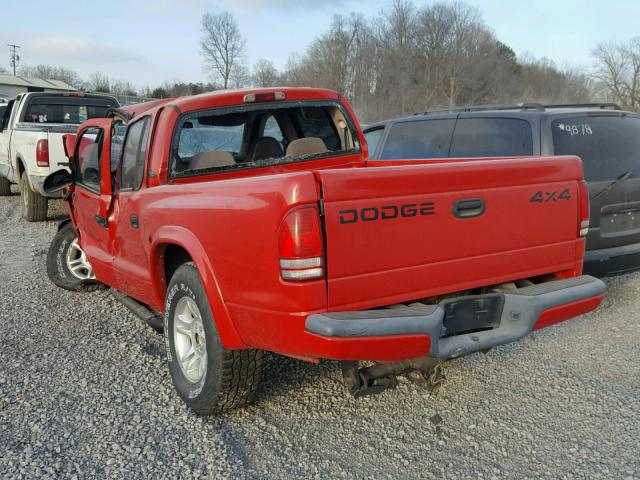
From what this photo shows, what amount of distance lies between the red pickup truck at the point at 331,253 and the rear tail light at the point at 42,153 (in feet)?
17.4

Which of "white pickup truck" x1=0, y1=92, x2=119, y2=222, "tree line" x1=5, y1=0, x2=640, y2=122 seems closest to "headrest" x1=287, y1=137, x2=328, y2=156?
"white pickup truck" x1=0, y1=92, x2=119, y2=222

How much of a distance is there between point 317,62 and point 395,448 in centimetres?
5983

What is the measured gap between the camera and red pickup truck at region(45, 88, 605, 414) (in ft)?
8.52

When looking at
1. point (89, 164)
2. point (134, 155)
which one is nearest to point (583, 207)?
point (134, 155)

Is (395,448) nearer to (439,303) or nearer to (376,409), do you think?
(376,409)

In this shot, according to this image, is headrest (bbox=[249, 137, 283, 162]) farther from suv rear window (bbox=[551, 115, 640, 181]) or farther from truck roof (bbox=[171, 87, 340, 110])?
suv rear window (bbox=[551, 115, 640, 181])

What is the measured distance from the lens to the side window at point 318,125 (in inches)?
185

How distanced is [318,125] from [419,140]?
204 centimetres

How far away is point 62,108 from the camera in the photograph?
1073cm

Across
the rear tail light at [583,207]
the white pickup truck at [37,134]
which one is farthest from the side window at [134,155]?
the white pickup truck at [37,134]

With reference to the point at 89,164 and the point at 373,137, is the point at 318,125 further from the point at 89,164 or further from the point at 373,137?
→ the point at 373,137

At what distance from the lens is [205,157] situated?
13.3ft

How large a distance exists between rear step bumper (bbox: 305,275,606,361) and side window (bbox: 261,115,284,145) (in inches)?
93.8

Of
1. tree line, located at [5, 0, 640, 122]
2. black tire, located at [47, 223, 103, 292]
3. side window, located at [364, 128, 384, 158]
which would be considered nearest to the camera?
black tire, located at [47, 223, 103, 292]
